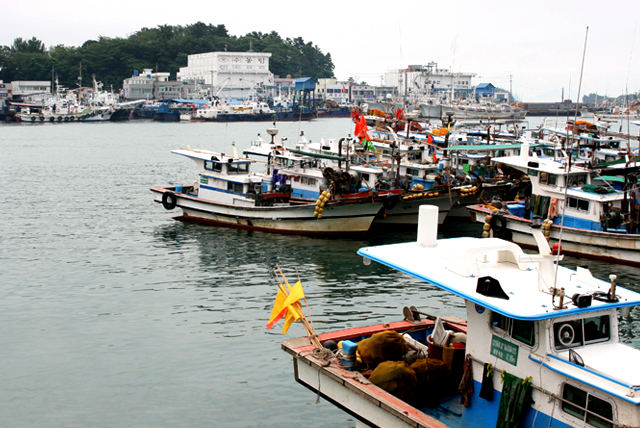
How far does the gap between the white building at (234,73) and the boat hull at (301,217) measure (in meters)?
145

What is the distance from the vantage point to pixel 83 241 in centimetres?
2828

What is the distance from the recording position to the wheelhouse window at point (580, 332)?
831cm

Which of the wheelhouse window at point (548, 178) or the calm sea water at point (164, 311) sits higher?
the wheelhouse window at point (548, 178)

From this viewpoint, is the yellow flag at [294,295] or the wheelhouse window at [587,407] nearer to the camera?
the wheelhouse window at [587,407]

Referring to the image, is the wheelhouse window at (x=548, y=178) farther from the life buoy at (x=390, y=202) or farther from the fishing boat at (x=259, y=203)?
the fishing boat at (x=259, y=203)

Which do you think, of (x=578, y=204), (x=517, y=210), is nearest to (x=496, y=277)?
(x=578, y=204)

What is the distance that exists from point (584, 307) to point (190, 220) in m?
26.0

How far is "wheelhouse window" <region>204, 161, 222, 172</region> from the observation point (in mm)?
31109

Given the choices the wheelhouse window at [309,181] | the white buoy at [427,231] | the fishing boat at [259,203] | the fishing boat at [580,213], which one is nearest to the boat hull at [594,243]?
the fishing boat at [580,213]

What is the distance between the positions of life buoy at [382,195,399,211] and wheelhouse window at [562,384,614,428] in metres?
20.2

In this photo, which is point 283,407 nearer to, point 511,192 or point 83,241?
point 83,241

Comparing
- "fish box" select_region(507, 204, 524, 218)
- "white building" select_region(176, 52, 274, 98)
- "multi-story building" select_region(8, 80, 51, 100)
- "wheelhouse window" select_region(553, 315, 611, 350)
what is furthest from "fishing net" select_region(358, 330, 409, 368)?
"multi-story building" select_region(8, 80, 51, 100)

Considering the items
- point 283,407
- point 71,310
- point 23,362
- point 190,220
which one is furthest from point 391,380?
point 190,220

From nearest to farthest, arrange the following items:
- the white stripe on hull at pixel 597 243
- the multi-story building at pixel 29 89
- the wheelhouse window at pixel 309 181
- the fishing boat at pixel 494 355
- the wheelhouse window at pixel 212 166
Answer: the fishing boat at pixel 494 355, the white stripe on hull at pixel 597 243, the wheelhouse window at pixel 212 166, the wheelhouse window at pixel 309 181, the multi-story building at pixel 29 89
